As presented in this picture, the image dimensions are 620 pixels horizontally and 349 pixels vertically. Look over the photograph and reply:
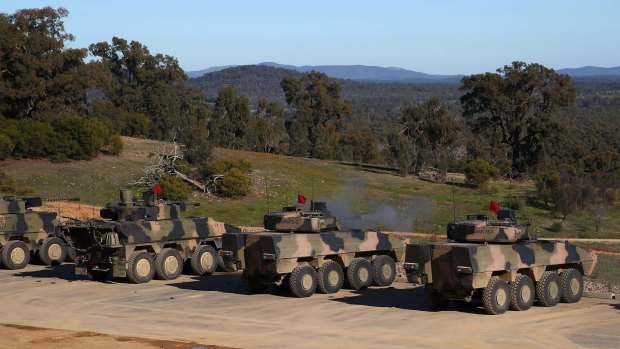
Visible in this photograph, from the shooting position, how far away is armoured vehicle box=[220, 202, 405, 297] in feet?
78.5

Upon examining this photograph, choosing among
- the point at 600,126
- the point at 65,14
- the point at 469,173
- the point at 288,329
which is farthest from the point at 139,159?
the point at 600,126

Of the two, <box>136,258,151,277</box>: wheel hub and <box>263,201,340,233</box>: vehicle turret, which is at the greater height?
<box>263,201,340,233</box>: vehicle turret

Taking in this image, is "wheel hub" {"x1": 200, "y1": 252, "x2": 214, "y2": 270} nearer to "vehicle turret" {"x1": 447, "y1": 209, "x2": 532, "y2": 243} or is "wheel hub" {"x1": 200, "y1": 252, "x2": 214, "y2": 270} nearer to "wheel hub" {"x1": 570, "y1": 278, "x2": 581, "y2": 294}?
"vehicle turret" {"x1": 447, "y1": 209, "x2": 532, "y2": 243}

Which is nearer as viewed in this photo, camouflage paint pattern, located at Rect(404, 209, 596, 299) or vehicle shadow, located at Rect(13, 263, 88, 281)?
camouflage paint pattern, located at Rect(404, 209, 596, 299)

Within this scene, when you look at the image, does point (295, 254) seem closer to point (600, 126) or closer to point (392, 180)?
point (392, 180)

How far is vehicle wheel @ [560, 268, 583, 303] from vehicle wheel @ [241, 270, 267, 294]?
7140mm

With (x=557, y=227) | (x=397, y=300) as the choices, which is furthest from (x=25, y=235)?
(x=557, y=227)

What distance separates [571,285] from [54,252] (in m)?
16.5

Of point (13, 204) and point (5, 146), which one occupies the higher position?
point (5, 146)

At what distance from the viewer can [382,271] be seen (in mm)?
25656

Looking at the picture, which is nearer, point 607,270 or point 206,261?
point 206,261

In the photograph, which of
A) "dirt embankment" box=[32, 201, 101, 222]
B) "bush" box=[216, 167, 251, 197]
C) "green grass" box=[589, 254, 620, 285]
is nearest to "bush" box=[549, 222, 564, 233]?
"green grass" box=[589, 254, 620, 285]

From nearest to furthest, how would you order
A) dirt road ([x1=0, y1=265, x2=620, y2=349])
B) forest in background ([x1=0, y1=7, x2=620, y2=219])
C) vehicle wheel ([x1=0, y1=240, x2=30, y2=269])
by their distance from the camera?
dirt road ([x1=0, y1=265, x2=620, y2=349]) → vehicle wheel ([x1=0, y1=240, x2=30, y2=269]) → forest in background ([x1=0, y1=7, x2=620, y2=219])

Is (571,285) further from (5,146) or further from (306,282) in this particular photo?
(5,146)
